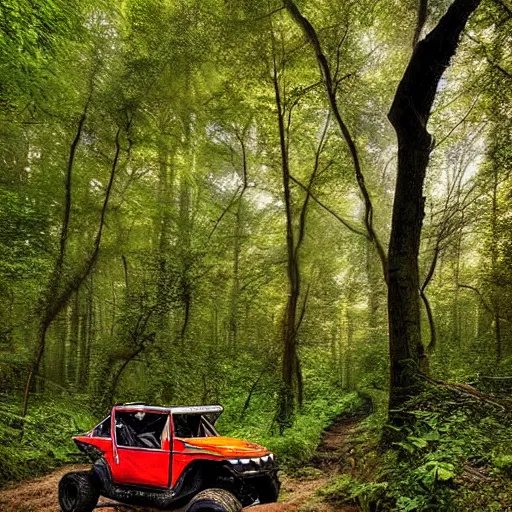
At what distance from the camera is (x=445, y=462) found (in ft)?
14.4

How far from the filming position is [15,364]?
36.6ft

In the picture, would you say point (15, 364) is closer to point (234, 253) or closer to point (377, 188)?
point (234, 253)

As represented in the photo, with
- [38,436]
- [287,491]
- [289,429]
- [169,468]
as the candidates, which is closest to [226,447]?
[169,468]

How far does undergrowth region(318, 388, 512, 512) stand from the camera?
159 inches

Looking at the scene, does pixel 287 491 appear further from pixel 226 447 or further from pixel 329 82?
pixel 329 82

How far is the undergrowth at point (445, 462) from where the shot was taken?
404 centimetres

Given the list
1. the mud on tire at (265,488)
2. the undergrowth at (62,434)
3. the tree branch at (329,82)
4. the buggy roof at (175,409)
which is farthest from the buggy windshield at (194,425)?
the tree branch at (329,82)

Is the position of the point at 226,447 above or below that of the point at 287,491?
above

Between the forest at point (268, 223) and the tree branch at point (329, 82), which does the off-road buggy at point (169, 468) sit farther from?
the tree branch at point (329, 82)

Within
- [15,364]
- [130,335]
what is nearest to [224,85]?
[130,335]

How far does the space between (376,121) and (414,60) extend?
9568mm

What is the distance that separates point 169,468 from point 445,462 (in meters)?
3.17

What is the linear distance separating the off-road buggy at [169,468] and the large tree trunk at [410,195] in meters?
2.60

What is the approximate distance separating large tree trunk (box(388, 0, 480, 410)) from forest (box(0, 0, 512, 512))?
3 centimetres
